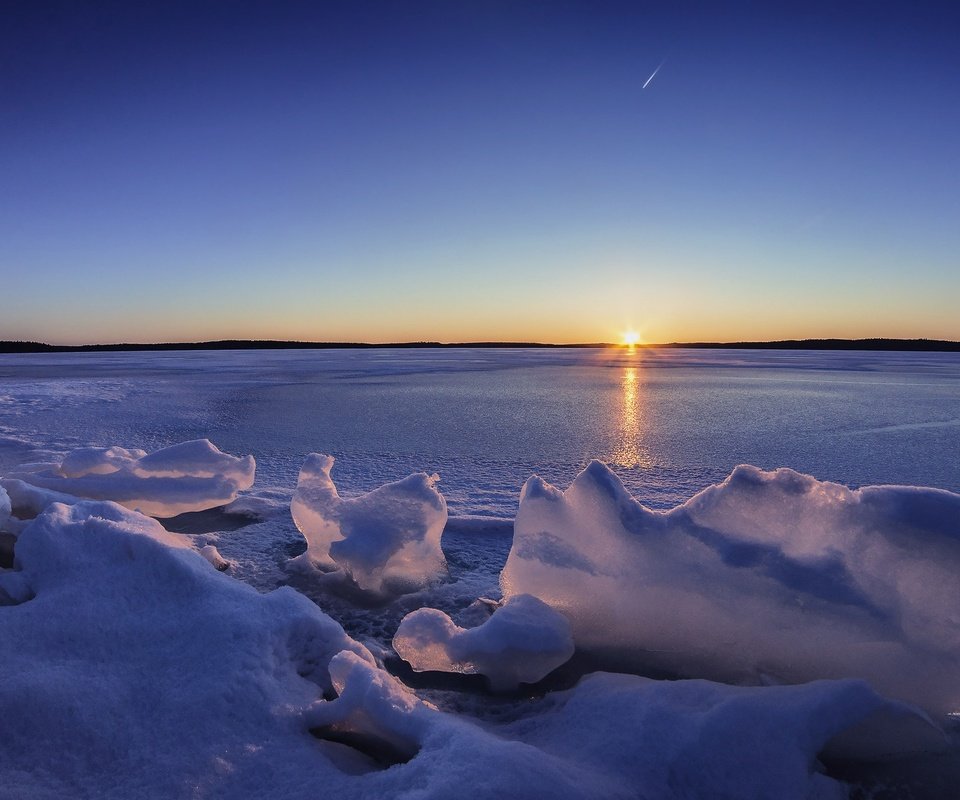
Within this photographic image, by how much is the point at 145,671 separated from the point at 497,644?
3.14 feet

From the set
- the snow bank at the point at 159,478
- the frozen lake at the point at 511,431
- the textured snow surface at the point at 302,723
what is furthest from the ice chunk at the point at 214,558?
the frozen lake at the point at 511,431

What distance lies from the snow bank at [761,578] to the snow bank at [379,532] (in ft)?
1.57

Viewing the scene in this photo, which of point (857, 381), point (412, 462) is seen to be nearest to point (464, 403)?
point (412, 462)

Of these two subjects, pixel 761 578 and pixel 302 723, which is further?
pixel 761 578

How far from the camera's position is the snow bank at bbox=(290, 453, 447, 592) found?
2.46 meters

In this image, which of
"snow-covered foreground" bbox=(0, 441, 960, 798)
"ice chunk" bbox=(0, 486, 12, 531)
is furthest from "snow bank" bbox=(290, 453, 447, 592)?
"ice chunk" bbox=(0, 486, 12, 531)

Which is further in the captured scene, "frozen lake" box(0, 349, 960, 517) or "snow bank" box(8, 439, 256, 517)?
"frozen lake" box(0, 349, 960, 517)

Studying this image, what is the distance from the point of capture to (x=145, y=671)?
1.58 m

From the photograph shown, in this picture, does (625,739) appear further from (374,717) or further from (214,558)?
(214,558)

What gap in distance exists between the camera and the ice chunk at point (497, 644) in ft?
6.00

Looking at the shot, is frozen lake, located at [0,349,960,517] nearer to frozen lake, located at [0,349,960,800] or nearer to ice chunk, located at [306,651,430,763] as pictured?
frozen lake, located at [0,349,960,800]

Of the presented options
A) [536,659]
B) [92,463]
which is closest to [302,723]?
[536,659]

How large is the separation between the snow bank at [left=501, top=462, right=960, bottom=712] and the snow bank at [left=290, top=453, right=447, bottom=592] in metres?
0.48

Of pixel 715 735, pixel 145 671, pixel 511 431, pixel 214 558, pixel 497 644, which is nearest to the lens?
pixel 715 735
